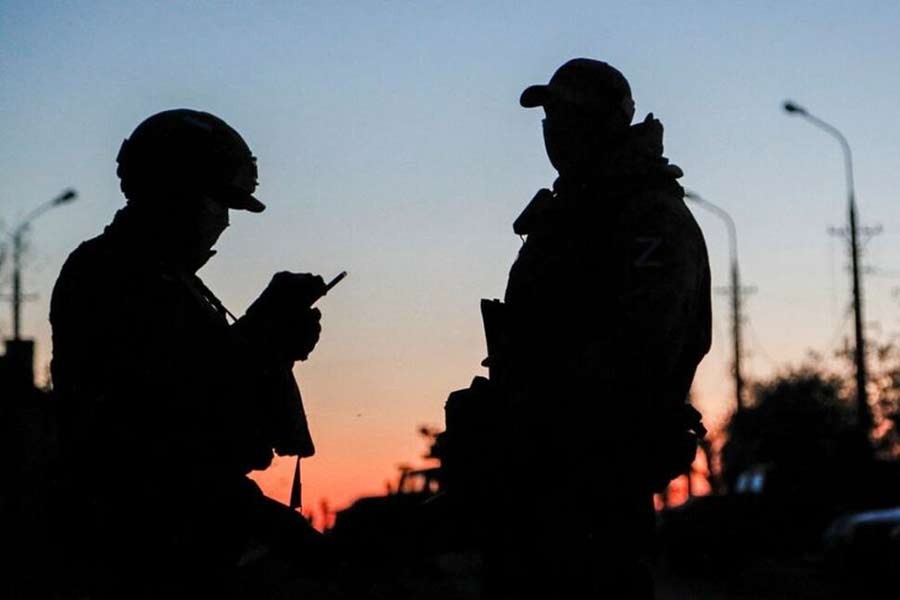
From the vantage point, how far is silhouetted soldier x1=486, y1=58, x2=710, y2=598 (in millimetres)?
5176

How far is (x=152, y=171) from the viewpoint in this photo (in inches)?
211

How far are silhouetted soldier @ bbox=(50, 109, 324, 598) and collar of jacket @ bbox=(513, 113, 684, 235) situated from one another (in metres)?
0.80

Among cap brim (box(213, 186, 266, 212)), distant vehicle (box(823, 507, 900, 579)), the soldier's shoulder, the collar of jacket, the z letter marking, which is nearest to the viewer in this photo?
the soldier's shoulder

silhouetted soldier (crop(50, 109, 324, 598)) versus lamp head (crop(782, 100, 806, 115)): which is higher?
lamp head (crop(782, 100, 806, 115))

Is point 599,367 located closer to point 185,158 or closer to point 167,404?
point 167,404

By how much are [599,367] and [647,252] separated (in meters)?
0.37

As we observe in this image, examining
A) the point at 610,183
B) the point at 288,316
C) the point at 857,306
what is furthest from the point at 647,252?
the point at 857,306

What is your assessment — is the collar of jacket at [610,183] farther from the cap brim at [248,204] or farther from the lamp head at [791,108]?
the lamp head at [791,108]

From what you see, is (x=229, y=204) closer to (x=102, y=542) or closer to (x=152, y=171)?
(x=152, y=171)

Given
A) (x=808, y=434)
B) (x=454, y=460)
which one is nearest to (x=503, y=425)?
(x=454, y=460)

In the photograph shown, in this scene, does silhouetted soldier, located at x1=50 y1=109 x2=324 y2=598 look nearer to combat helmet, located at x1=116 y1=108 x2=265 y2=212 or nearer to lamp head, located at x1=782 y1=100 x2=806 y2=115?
combat helmet, located at x1=116 y1=108 x2=265 y2=212

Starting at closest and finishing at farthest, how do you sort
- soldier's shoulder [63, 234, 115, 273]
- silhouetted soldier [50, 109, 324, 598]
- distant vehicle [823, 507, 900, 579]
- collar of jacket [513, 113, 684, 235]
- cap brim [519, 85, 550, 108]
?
silhouetted soldier [50, 109, 324, 598] < soldier's shoulder [63, 234, 115, 273] < collar of jacket [513, 113, 684, 235] < cap brim [519, 85, 550, 108] < distant vehicle [823, 507, 900, 579]

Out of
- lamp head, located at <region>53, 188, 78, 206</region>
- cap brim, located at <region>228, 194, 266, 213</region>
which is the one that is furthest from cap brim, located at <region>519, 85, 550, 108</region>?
lamp head, located at <region>53, 188, 78, 206</region>

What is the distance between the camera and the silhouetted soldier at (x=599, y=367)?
5176 mm
